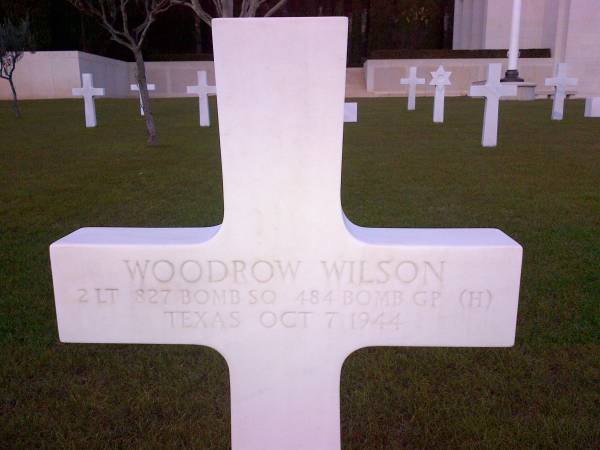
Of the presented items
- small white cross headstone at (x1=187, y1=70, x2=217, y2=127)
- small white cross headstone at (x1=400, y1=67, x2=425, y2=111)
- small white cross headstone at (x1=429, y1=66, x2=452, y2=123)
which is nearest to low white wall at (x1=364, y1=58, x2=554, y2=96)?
small white cross headstone at (x1=400, y1=67, x2=425, y2=111)

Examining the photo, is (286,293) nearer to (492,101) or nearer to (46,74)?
(492,101)

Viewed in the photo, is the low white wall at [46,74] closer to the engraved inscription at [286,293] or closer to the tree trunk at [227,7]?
the tree trunk at [227,7]

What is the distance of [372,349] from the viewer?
242 cm

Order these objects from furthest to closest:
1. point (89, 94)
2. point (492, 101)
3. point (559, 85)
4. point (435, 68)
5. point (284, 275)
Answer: point (435, 68)
point (559, 85)
point (89, 94)
point (492, 101)
point (284, 275)

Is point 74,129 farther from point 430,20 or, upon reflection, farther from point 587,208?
point 430,20

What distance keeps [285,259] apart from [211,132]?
1013 cm

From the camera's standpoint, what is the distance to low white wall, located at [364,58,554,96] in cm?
2495

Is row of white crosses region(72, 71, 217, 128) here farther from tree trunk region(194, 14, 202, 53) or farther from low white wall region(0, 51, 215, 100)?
tree trunk region(194, 14, 202, 53)

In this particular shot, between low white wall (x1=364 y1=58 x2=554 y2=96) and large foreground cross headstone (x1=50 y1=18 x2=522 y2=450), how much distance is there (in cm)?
2542

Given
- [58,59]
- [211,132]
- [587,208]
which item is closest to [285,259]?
[587,208]

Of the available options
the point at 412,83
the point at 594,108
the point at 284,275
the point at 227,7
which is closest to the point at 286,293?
the point at 284,275

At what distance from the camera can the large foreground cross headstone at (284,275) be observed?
3.76 ft

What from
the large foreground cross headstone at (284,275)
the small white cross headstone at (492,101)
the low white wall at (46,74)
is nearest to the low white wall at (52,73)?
the low white wall at (46,74)

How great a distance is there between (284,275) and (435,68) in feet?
86.6
